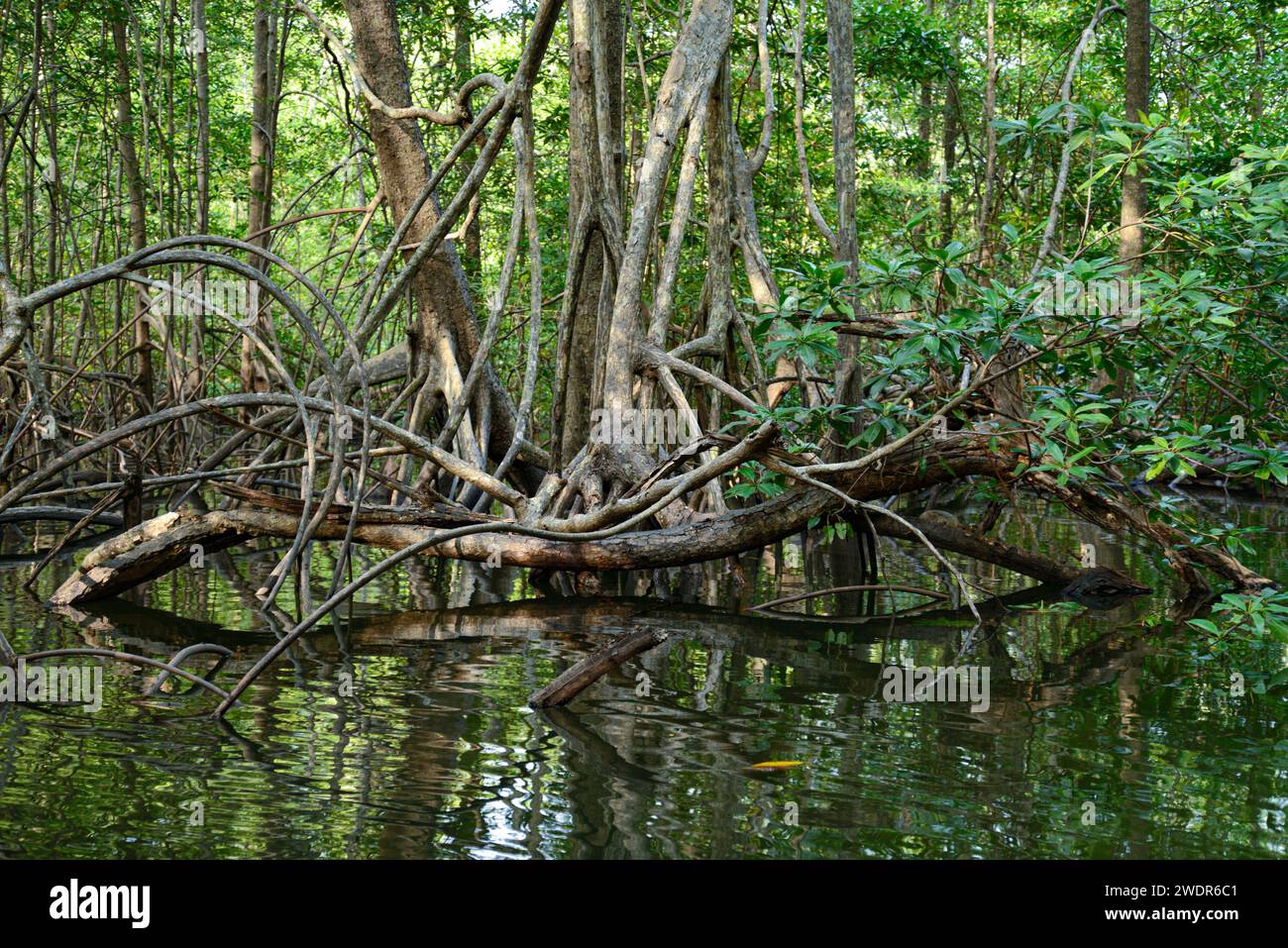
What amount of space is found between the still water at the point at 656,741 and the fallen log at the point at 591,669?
8cm

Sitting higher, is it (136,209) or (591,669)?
(136,209)

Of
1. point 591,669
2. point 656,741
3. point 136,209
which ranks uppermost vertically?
point 136,209

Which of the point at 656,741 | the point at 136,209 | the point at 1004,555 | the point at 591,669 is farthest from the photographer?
the point at 136,209

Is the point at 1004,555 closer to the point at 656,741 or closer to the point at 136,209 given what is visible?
the point at 656,741

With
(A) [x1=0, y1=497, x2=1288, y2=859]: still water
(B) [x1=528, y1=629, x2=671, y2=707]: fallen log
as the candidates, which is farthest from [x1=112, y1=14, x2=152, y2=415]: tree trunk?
(B) [x1=528, y1=629, x2=671, y2=707]: fallen log

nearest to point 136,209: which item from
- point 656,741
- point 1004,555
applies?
point 1004,555

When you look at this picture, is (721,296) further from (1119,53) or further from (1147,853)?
(1119,53)

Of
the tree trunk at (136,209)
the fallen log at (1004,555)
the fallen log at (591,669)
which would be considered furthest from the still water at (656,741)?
the tree trunk at (136,209)

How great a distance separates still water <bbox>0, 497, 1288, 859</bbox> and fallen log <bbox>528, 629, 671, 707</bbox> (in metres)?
0.08

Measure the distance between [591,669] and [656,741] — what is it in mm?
365

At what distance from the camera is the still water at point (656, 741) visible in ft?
8.36

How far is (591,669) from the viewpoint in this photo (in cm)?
352

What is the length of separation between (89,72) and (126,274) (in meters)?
6.22

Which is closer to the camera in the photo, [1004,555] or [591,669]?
[591,669]
